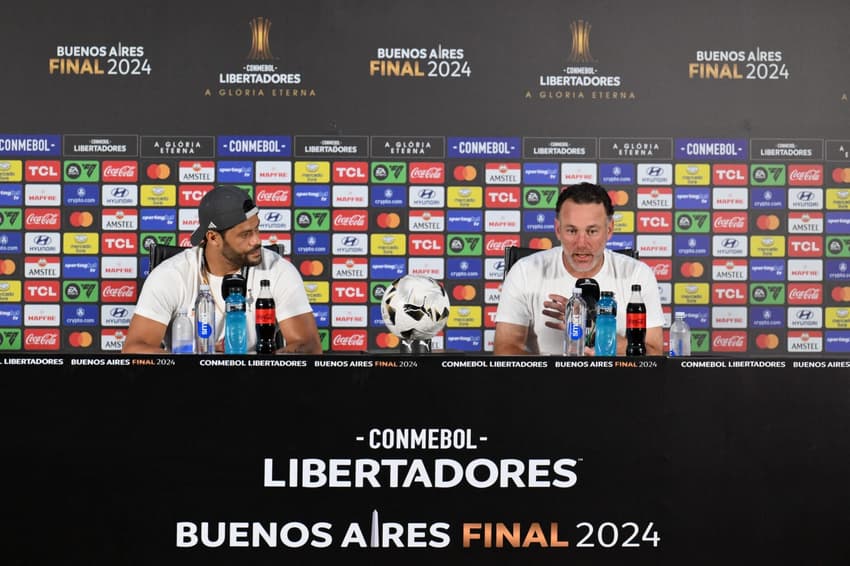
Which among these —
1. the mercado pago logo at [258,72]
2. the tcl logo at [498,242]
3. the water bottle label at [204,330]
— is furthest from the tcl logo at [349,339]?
the water bottle label at [204,330]

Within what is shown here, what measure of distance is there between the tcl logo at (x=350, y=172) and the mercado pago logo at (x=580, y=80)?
0.86 meters

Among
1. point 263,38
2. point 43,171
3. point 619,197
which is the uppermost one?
point 263,38

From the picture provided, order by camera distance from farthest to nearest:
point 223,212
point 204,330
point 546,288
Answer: point 546,288 → point 223,212 → point 204,330

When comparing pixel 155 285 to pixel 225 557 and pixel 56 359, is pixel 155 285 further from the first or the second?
pixel 225 557

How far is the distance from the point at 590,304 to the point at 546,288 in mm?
717

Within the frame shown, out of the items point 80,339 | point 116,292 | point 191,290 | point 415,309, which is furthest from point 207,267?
point 80,339

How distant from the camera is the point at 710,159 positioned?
472 cm

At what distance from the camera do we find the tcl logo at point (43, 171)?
183 inches

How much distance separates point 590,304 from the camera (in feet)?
9.28

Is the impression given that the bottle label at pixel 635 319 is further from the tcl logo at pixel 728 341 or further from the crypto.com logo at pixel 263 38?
the crypto.com logo at pixel 263 38

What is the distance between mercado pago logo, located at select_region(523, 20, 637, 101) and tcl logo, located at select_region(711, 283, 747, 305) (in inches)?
40.5

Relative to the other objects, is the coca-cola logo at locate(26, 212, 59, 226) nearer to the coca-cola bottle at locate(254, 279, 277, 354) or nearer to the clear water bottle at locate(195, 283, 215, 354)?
the clear water bottle at locate(195, 283, 215, 354)

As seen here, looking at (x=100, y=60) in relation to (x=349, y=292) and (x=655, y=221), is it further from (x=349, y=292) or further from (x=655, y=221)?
(x=655, y=221)

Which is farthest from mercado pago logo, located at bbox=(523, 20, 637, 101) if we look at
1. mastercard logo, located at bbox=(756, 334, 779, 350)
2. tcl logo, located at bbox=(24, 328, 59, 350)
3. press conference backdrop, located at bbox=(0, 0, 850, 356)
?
tcl logo, located at bbox=(24, 328, 59, 350)
